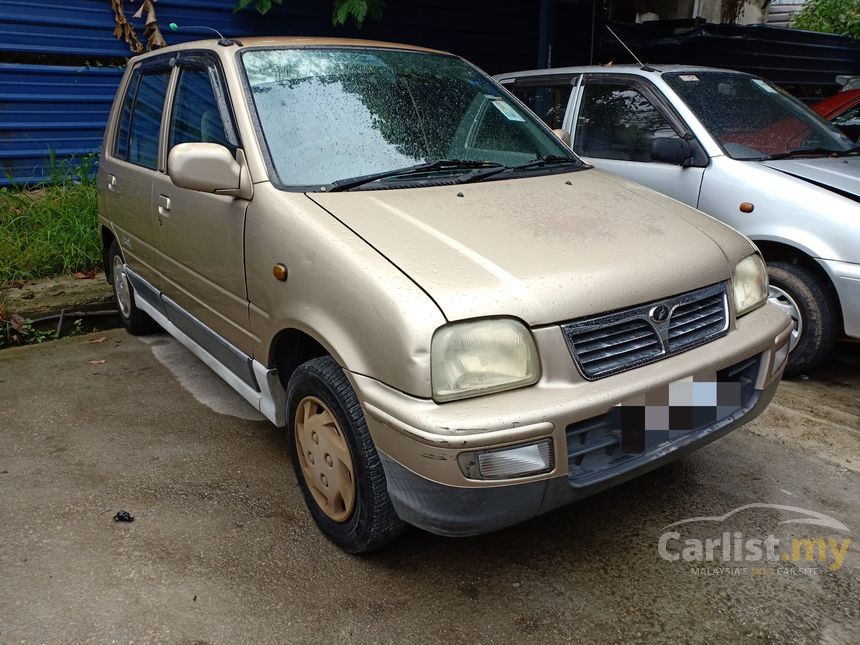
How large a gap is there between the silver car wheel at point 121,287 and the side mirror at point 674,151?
11.3ft

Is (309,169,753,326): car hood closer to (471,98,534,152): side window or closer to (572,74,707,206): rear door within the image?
(471,98,534,152): side window

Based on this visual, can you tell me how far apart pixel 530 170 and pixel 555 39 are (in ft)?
22.4

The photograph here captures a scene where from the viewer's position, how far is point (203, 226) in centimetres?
307

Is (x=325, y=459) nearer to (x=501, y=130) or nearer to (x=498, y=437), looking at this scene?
(x=498, y=437)

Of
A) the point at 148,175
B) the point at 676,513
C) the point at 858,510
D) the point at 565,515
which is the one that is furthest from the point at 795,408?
the point at 148,175

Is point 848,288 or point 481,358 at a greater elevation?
point 481,358

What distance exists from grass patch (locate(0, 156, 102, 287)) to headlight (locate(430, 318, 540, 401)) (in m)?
4.16

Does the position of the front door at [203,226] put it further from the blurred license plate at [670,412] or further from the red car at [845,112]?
the red car at [845,112]

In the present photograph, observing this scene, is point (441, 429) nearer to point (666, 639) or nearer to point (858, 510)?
point (666, 639)

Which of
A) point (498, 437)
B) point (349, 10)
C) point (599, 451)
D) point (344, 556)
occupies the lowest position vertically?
point (344, 556)

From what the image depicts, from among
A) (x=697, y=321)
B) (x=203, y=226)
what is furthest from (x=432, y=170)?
(x=697, y=321)

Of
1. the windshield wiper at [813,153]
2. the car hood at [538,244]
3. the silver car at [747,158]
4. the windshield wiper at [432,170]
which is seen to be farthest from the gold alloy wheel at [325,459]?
the windshield wiper at [813,153]

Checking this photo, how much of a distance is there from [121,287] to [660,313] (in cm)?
378

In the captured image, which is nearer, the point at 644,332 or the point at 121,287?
the point at 644,332
